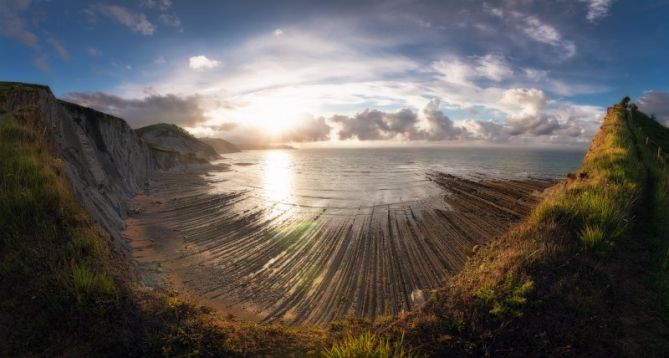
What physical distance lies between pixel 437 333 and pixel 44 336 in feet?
22.1

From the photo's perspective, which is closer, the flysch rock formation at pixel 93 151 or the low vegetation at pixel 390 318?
the low vegetation at pixel 390 318

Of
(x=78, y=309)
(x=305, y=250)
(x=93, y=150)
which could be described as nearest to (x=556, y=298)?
(x=78, y=309)

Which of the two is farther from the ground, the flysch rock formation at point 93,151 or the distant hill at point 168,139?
the distant hill at point 168,139

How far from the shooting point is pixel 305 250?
56.2 ft

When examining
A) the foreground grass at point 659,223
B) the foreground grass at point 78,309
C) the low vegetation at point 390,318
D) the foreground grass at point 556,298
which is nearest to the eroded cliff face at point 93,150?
the foreground grass at point 78,309

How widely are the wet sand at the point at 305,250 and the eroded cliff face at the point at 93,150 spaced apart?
94.7 inches

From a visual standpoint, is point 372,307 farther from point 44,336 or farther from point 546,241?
point 44,336

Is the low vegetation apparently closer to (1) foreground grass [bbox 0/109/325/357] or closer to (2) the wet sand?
(1) foreground grass [bbox 0/109/325/357]

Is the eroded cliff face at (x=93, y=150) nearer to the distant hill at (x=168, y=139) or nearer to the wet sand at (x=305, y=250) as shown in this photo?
the wet sand at (x=305, y=250)

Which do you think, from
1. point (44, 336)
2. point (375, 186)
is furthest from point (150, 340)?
point (375, 186)

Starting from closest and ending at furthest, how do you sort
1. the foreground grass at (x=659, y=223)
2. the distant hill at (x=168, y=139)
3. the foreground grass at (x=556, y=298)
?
the foreground grass at (x=556, y=298) → the foreground grass at (x=659, y=223) → the distant hill at (x=168, y=139)

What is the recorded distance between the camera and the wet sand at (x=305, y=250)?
1191cm

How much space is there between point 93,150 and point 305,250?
23.6 meters

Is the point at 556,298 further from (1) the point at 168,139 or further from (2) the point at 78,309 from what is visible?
(1) the point at 168,139
